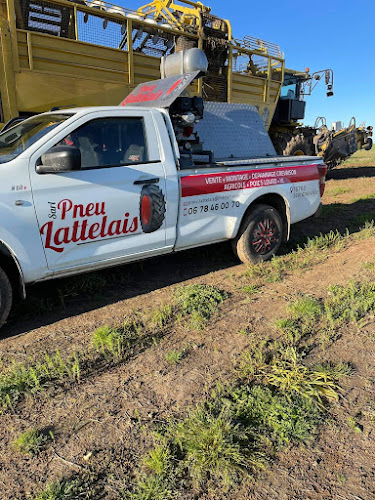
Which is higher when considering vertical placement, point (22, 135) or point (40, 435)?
point (22, 135)

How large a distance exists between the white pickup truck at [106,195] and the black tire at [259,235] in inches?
→ 0.7

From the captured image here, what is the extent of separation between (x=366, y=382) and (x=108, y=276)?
9.55 ft

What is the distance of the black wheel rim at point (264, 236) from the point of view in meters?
4.76

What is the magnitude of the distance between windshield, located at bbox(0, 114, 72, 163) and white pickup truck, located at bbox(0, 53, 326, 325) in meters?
0.02

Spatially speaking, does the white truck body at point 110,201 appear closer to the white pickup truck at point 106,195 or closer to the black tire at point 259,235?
the white pickup truck at point 106,195

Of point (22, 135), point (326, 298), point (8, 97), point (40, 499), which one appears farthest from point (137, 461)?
point (8, 97)

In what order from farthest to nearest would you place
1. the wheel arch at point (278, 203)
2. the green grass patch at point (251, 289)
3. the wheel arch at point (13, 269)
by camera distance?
the wheel arch at point (278, 203) < the green grass patch at point (251, 289) < the wheel arch at point (13, 269)

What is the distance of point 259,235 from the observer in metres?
4.80

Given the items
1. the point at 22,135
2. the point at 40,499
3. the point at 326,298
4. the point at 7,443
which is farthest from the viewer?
the point at 326,298

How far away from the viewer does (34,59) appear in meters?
5.79

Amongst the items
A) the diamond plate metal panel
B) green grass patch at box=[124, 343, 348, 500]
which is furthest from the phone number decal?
green grass patch at box=[124, 343, 348, 500]

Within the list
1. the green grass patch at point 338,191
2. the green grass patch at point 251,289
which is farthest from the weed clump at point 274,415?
the green grass patch at point 338,191

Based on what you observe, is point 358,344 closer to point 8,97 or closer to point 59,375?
point 59,375

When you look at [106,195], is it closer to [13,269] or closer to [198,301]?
[13,269]
